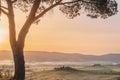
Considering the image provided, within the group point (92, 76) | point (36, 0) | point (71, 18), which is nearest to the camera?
point (36, 0)

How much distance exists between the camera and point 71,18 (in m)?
45.5

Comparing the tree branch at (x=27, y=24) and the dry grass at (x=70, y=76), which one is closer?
the tree branch at (x=27, y=24)

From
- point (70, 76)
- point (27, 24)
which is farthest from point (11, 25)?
point (70, 76)

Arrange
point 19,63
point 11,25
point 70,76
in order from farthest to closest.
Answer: point 70,76, point 11,25, point 19,63

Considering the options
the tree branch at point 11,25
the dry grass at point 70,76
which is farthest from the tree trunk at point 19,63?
the dry grass at point 70,76

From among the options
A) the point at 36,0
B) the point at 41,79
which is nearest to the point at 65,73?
the point at 41,79

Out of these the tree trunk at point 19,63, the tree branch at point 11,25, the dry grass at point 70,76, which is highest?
the tree branch at point 11,25

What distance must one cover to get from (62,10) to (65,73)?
18148 mm

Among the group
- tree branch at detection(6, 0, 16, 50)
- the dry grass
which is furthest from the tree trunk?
the dry grass

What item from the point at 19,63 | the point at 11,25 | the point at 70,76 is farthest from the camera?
the point at 70,76

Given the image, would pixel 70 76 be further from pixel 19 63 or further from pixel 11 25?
pixel 11 25

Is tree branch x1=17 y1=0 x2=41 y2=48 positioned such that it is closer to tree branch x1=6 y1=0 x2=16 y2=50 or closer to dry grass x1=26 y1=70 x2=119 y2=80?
tree branch x1=6 y1=0 x2=16 y2=50

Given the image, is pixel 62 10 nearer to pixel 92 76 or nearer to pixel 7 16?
pixel 7 16

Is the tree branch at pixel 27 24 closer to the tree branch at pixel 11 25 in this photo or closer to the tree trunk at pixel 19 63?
the tree branch at pixel 11 25
